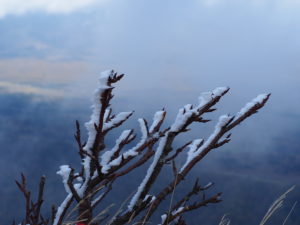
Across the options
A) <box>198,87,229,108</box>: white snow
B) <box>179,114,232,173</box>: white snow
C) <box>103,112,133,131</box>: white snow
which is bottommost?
<box>179,114,232,173</box>: white snow

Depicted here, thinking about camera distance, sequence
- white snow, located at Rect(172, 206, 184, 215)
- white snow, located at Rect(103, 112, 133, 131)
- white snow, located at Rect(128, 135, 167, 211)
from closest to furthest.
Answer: white snow, located at Rect(103, 112, 133, 131)
white snow, located at Rect(128, 135, 167, 211)
white snow, located at Rect(172, 206, 184, 215)

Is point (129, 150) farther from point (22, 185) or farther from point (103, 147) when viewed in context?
point (22, 185)

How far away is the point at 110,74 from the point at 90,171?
0.69 metres

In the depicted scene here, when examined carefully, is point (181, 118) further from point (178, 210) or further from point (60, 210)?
point (60, 210)

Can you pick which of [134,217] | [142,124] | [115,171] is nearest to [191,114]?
[142,124]

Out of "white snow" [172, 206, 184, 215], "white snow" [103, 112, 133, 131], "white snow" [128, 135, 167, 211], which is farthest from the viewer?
"white snow" [172, 206, 184, 215]

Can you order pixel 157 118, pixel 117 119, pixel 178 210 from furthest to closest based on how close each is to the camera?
pixel 178 210 → pixel 157 118 → pixel 117 119

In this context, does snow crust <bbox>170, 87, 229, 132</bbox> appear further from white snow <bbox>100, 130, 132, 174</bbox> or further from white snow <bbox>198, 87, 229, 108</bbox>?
white snow <bbox>100, 130, 132, 174</bbox>

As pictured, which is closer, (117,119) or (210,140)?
(117,119)

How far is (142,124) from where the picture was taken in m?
2.56

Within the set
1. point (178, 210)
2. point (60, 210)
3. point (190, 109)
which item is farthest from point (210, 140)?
point (60, 210)

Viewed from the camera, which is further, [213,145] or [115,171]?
[213,145]

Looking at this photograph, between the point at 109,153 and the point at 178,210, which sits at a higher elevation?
the point at 109,153

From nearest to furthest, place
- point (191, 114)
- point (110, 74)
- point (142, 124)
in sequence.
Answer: point (110, 74) < point (191, 114) < point (142, 124)
